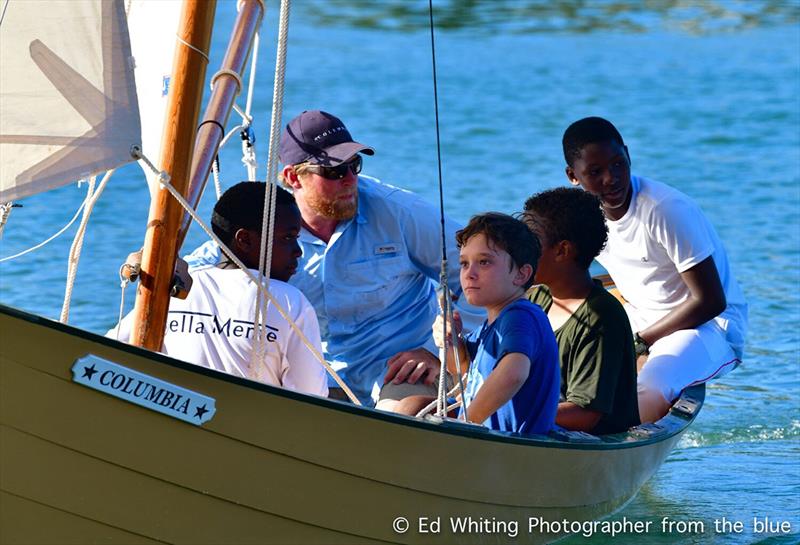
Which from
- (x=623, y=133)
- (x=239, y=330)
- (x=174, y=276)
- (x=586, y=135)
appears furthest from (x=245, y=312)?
(x=623, y=133)

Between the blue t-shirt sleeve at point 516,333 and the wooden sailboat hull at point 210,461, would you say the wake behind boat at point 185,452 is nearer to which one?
the wooden sailboat hull at point 210,461

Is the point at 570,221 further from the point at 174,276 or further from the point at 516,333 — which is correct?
the point at 174,276

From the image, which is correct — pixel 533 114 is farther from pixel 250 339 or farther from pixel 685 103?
pixel 250 339

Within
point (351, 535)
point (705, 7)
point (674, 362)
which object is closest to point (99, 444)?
point (351, 535)

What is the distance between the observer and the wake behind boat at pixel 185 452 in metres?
2.96

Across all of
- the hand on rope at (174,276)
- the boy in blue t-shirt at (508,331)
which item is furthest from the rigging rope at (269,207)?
the boy in blue t-shirt at (508,331)

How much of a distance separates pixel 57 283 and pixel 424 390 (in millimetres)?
5652

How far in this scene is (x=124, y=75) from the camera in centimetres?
313

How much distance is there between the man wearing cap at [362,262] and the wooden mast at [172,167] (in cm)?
92

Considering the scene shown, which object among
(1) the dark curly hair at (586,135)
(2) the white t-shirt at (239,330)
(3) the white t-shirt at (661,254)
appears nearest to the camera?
(2) the white t-shirt at (239,330)

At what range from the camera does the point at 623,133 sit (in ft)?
46.8

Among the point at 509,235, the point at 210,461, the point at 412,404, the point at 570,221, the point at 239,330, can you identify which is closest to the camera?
the point at 210,461

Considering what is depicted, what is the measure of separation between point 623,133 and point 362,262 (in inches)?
405

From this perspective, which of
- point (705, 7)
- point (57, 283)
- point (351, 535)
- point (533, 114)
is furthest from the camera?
point (705, 7)
